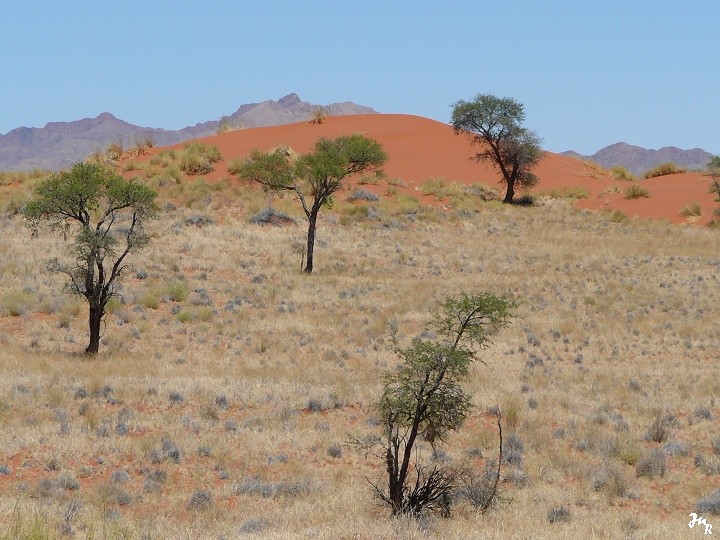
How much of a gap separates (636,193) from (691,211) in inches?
208

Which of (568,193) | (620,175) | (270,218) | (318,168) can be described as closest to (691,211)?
(568,193)

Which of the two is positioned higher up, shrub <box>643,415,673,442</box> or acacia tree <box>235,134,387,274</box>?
acacia tree <box>235,134,387,274</box>

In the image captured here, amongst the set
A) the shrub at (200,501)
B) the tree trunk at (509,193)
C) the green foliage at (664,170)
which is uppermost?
the green foliage at (664,170)

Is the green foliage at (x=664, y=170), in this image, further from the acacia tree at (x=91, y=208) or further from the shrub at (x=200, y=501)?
the shrub at (x=200, y=501)

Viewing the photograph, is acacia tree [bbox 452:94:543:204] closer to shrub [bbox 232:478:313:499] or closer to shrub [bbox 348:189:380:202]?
shrub [bbox 348:189:380:202]

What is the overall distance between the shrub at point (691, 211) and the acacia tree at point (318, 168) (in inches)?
937

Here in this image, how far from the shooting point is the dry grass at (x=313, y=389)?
9867 millimetres

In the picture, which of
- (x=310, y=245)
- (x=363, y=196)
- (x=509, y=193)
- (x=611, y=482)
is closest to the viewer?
(x=611, y=482)

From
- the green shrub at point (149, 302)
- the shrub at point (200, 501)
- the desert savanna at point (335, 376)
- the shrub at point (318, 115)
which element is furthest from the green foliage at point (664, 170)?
the shrub at point (200, 501)

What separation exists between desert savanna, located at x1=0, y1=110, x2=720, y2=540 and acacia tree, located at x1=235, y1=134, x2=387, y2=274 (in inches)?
111

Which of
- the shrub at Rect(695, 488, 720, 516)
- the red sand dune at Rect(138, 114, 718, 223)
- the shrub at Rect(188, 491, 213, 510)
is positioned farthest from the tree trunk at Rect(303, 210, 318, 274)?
the shrub at Rect(695, 488, 720, 516)

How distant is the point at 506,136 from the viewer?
172ft

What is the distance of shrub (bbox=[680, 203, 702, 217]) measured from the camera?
47931mm

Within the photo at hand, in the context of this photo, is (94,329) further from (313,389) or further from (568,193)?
(568,193)
